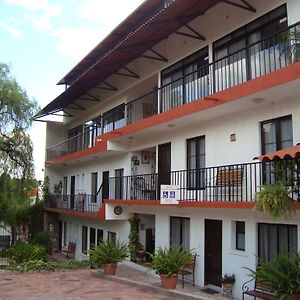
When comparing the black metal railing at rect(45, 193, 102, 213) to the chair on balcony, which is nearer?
the chair on balcony

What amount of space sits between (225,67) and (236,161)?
322 centimetres

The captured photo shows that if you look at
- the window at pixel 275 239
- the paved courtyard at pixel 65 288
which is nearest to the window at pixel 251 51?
the window at pixel 275 239

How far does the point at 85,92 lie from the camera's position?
25.7 meters

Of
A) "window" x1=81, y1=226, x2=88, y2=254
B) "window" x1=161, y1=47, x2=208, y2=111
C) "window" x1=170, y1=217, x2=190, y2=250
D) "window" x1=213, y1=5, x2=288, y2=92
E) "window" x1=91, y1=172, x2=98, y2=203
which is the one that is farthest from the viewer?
"window" x1=81, y1=226, x2=88, y2=254

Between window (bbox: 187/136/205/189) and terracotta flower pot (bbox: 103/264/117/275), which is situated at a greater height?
window (bbox: 187/136/205/189)

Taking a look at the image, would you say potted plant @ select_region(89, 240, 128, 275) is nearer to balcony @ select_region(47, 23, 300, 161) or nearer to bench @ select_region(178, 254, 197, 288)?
bench @ select_region(178, 254, 197, 288)

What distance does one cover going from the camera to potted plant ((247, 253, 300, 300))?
32.1ft

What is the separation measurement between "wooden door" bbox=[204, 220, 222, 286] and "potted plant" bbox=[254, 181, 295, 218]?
4.53m

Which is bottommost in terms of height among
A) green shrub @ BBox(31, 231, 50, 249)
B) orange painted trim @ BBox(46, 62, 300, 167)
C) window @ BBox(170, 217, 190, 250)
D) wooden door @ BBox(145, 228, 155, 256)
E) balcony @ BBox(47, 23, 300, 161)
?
green shrub @ BBox(31, 231, 50, 249)

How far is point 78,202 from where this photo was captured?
26.7 meters

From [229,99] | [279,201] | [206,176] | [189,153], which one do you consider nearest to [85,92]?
[189,153]

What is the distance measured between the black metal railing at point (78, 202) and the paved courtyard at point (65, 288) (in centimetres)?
664

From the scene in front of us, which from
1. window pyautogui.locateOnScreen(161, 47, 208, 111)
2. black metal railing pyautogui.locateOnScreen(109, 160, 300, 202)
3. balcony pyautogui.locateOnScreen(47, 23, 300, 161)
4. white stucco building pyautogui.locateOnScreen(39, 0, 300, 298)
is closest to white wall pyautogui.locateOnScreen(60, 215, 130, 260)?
white stucco building pyautogui.locateOnScreen(39, 0, 300, 298)

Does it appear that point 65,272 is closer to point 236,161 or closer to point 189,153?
point 189,153
